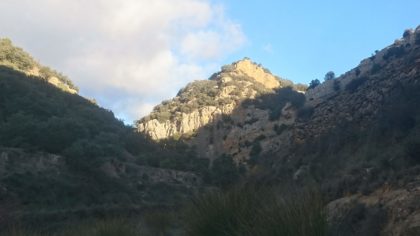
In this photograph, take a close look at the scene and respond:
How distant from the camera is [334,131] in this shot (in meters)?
33.8

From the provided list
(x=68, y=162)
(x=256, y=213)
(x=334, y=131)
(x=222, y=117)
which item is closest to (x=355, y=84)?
(x=334, y=131)

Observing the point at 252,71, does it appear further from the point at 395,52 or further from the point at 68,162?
the point at 68,162

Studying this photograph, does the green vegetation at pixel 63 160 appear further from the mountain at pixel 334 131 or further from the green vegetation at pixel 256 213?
the green vegetation at pixel 256 213

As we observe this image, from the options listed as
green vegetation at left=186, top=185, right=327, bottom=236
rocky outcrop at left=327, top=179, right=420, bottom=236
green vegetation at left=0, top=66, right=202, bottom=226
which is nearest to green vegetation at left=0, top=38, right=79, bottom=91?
green vegetation at left=0, top=66, right=202, bottom=226

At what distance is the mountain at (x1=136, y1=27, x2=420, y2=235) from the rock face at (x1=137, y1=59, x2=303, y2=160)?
0.61 feet

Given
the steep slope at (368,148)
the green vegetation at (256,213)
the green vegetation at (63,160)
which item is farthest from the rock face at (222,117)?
the green vegetation at (256,213)

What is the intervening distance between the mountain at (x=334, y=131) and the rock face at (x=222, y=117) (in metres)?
0.19

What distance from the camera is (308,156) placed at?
33.8 metres

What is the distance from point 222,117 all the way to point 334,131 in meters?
49.1

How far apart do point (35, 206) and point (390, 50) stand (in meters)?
36.4

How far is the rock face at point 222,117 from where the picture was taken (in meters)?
67.4

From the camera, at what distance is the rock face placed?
221 ft

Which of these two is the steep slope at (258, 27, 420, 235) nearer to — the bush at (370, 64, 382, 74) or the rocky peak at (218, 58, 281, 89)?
the bush at (370, 64, 382, 74)

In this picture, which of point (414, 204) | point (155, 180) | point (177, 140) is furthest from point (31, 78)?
point (414, 204)
